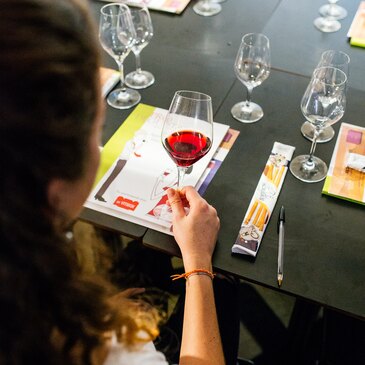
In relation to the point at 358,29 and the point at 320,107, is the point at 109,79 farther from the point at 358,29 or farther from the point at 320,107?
the point at 358,29

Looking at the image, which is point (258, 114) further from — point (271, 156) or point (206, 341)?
point (206, 341)

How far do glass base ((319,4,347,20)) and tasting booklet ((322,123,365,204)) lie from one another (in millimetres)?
586

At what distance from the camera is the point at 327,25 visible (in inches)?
62.0

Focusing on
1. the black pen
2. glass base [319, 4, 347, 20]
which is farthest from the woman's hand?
glass base [319, 4, 347, 20]

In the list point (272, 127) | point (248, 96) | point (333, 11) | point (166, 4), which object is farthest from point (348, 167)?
point (166, 4)

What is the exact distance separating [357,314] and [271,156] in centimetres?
43

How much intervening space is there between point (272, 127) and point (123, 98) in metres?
0.42

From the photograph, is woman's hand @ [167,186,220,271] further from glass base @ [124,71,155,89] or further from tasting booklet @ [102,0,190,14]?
tasting booklet @ [102,0,190,14]

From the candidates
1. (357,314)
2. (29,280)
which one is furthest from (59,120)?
(357,314)

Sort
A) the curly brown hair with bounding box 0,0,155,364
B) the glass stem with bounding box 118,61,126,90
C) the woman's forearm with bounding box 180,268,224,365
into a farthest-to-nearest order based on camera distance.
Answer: the glass stem with bounding box 118,61,126,90, the woman's forearm with bounding box 180,268,224,365, the curly brown hair with bounding box 0,0,155,364

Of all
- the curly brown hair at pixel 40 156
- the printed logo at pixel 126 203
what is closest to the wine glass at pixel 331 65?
the printed logo at pixel 126 203

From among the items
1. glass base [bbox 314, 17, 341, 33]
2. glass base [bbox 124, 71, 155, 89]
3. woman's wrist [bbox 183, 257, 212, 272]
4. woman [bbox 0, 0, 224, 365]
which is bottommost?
woman's wrist [bbox 183, 257, 212, 272]

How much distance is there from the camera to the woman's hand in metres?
0.94

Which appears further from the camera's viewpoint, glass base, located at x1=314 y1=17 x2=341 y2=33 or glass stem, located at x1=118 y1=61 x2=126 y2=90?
glass base, located at x1=314 y1=17 x2=341 y2=33
